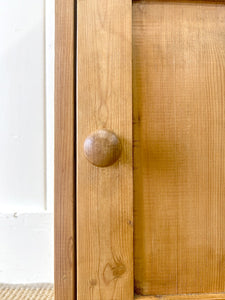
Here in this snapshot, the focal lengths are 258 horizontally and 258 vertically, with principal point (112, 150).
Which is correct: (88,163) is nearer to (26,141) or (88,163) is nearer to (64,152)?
(64,152)

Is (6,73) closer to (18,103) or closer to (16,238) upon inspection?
(18,103)

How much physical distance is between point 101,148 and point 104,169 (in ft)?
0.13

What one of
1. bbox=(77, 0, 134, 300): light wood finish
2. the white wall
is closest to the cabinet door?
bbox=(77, 0, 134, 300): light wood finish

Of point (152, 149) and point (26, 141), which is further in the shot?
point (26, 141)

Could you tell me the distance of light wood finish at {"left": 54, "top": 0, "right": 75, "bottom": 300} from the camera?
35 cm

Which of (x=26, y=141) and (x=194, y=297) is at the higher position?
(x=26, y=141)

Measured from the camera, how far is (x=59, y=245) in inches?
13.5

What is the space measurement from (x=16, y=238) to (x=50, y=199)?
0.42ft

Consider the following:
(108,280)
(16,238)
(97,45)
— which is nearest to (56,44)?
(97,45)

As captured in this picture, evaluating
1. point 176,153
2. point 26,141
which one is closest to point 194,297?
point 176,153

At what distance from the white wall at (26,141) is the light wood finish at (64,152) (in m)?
0.33

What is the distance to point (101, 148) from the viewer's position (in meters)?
0.32

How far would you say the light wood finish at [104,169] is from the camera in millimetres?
345

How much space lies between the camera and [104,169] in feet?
1.14
